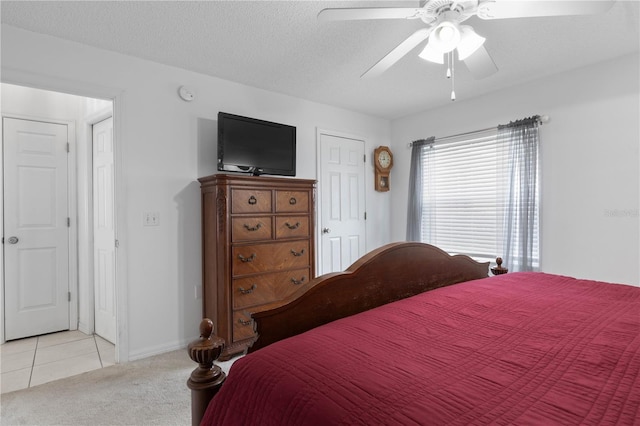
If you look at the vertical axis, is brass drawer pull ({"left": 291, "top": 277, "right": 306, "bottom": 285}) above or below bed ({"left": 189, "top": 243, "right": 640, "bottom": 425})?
below

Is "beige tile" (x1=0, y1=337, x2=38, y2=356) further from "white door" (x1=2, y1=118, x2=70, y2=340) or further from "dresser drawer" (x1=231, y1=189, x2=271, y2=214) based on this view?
"dresser drawer" (x1=231, y1=189, x2=271, y2=214)

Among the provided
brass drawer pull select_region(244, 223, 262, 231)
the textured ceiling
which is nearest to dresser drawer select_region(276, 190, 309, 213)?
brass drawer pull select_region(244, 223, 262, 231)

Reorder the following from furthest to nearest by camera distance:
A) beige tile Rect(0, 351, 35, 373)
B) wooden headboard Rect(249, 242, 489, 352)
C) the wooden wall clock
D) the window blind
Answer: the wooden wall clock → the window blind → beige tile Rect(0, 351, 35, 373) → wooden headboard Rect(249, 242, 489, 352)

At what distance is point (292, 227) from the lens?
308 cm

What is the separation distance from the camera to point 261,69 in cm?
296

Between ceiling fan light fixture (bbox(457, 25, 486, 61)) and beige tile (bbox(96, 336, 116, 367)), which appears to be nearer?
ceiling fan light fixture (bbox(457, 25, 486, 61))

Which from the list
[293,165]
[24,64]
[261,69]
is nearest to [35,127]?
[24,64]

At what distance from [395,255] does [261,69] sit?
2.10 meters

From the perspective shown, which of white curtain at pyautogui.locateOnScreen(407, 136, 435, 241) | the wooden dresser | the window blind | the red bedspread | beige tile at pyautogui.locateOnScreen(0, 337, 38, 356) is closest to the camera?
the red bedspread

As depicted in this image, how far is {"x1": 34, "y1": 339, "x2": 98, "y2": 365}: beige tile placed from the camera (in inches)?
108

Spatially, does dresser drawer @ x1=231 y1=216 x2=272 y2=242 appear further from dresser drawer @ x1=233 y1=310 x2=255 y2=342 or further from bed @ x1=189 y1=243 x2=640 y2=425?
bed @ x1=189 y1=243 x2=640 y2=425

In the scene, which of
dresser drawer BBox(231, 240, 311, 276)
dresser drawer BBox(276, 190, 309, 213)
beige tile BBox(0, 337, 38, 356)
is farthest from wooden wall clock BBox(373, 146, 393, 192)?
Answer: beige tile BBox(0, 337, 38, 356)

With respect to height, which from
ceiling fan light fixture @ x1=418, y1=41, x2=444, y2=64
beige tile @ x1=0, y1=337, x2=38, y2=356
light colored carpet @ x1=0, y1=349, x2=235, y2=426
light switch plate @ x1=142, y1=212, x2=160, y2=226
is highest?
ceiling fan light fixture @ x1=418, y1=41, x2=444, y2=64

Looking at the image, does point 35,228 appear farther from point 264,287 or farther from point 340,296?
point 340,296
